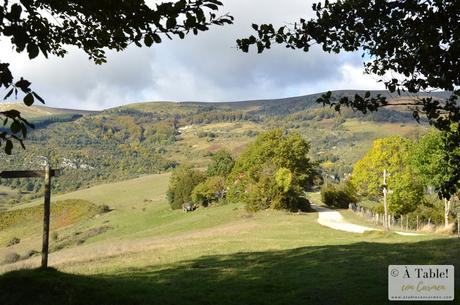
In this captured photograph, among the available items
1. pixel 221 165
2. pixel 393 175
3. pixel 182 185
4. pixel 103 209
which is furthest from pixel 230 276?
pixel 103 209

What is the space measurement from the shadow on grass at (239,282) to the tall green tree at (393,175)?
93.0 feet

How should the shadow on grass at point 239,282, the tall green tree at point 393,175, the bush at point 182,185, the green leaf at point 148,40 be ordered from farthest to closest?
the bush at point 182,185 → the tall green tree at point 393,175 → the shadow on grass at point 239,282 → the green leaf at point 148,40

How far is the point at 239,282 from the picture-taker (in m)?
15.7

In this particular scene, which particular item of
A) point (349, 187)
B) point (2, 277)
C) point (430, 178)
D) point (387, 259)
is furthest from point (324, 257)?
point (349, 187)

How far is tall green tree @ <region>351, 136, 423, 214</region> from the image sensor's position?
48719 millimetres

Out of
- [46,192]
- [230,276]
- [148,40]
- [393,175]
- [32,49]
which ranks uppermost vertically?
[148,40]

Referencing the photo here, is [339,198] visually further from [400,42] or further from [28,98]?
[28,98]

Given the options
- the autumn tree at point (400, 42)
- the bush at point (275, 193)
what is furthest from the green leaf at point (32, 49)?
the bush at point (275, 193)

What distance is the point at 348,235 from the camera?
35938mm

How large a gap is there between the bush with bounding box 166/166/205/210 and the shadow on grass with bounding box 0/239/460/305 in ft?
223

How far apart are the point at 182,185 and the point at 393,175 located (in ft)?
164

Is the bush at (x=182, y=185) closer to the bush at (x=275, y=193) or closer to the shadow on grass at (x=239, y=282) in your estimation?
the bush at (x=275, y=193)

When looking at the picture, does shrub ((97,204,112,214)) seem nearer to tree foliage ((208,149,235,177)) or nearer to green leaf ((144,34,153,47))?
tree foliage ((208,149,235,177))

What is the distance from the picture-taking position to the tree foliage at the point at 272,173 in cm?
5744
